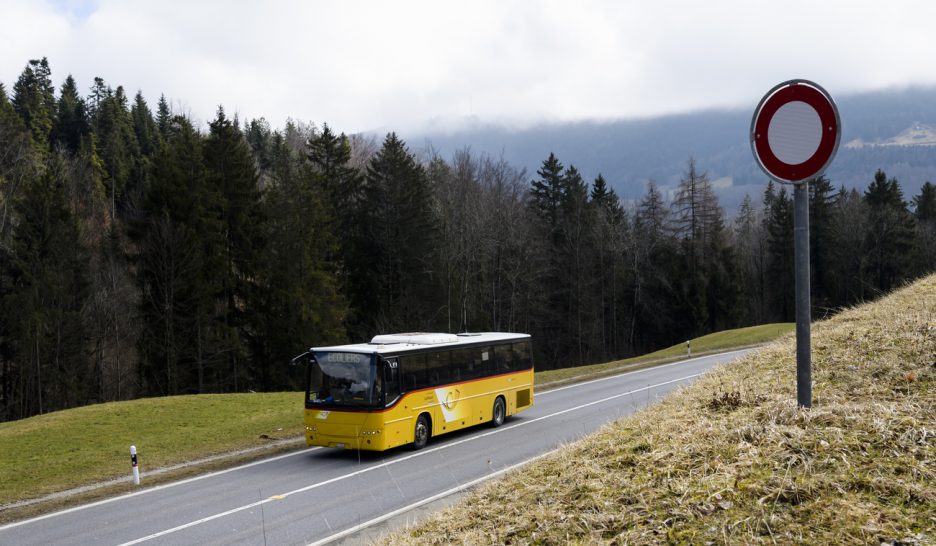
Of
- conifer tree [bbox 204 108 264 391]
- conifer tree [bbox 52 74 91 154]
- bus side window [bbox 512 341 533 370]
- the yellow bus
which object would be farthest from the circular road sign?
conifer tree [bbox 52 74 91 154]

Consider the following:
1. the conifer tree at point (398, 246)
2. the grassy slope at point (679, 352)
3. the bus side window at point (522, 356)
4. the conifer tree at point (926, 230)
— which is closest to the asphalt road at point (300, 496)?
the bus side window at point (522, 356)

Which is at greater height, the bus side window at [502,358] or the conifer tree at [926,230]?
the conifer tree at [926,230]

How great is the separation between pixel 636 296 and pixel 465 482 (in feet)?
207

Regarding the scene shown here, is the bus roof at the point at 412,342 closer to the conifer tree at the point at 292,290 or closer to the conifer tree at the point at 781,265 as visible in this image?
the conifer tree at the point at 292,290

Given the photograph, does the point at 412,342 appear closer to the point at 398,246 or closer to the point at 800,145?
the point at 800,145

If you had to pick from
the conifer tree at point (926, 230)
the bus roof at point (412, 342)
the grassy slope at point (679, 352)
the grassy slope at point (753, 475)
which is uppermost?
the conifer tree at point (926, 230)

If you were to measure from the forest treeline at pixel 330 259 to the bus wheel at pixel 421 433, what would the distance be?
1125cm

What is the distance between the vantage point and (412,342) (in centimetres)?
1962

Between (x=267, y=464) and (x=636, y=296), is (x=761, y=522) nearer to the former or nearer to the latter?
(x=267, y=464)

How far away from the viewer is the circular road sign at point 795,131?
16.4 feet

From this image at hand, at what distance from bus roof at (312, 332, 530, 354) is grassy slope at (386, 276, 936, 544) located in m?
11.8

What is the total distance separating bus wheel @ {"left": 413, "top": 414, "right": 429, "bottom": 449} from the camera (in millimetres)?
18625

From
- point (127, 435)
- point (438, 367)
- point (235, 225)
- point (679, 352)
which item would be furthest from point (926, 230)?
point (127, 435)

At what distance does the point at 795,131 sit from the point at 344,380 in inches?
564
